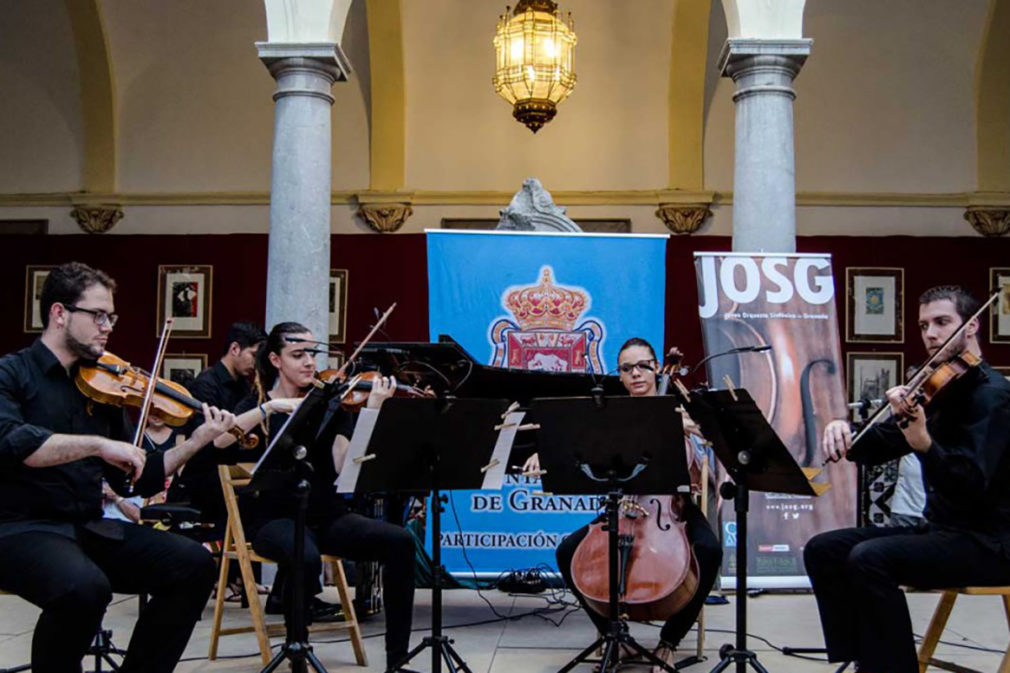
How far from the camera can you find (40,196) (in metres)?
10.6

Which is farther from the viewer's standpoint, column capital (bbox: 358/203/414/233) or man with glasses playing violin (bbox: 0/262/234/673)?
column capital (bbox: 358/203/414/233)

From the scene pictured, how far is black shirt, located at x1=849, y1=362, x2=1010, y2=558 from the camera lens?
12.0ft

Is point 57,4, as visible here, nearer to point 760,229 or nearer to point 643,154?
point 643,154

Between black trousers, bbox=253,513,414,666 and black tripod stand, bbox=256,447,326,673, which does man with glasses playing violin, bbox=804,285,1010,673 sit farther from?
black tripod stand, bbox=256,447,326,673

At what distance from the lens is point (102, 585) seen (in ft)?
10.9

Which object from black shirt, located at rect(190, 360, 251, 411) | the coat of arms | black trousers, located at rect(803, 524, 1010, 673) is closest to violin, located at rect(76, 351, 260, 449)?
black shirt, located at rect(190, 360, 251, 411)

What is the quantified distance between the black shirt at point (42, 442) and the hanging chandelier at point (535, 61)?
4.52 meters

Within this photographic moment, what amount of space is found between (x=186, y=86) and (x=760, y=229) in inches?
255

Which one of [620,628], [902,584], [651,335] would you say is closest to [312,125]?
[651,335]

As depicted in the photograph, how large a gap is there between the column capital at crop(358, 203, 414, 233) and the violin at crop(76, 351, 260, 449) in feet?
21.6

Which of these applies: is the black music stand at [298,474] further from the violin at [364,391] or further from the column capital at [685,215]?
the column capital at [685,215]

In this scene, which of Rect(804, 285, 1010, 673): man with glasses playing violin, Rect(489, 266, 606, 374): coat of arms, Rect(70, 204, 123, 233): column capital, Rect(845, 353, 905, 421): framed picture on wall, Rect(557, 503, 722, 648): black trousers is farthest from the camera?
Rect(70, 204, 123, 233): column capital

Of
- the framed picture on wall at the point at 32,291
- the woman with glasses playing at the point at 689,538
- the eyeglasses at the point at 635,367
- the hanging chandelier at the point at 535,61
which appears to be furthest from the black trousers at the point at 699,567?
the framed picture on wall at the point at 32,291

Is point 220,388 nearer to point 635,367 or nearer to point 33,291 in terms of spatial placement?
point 635,367
